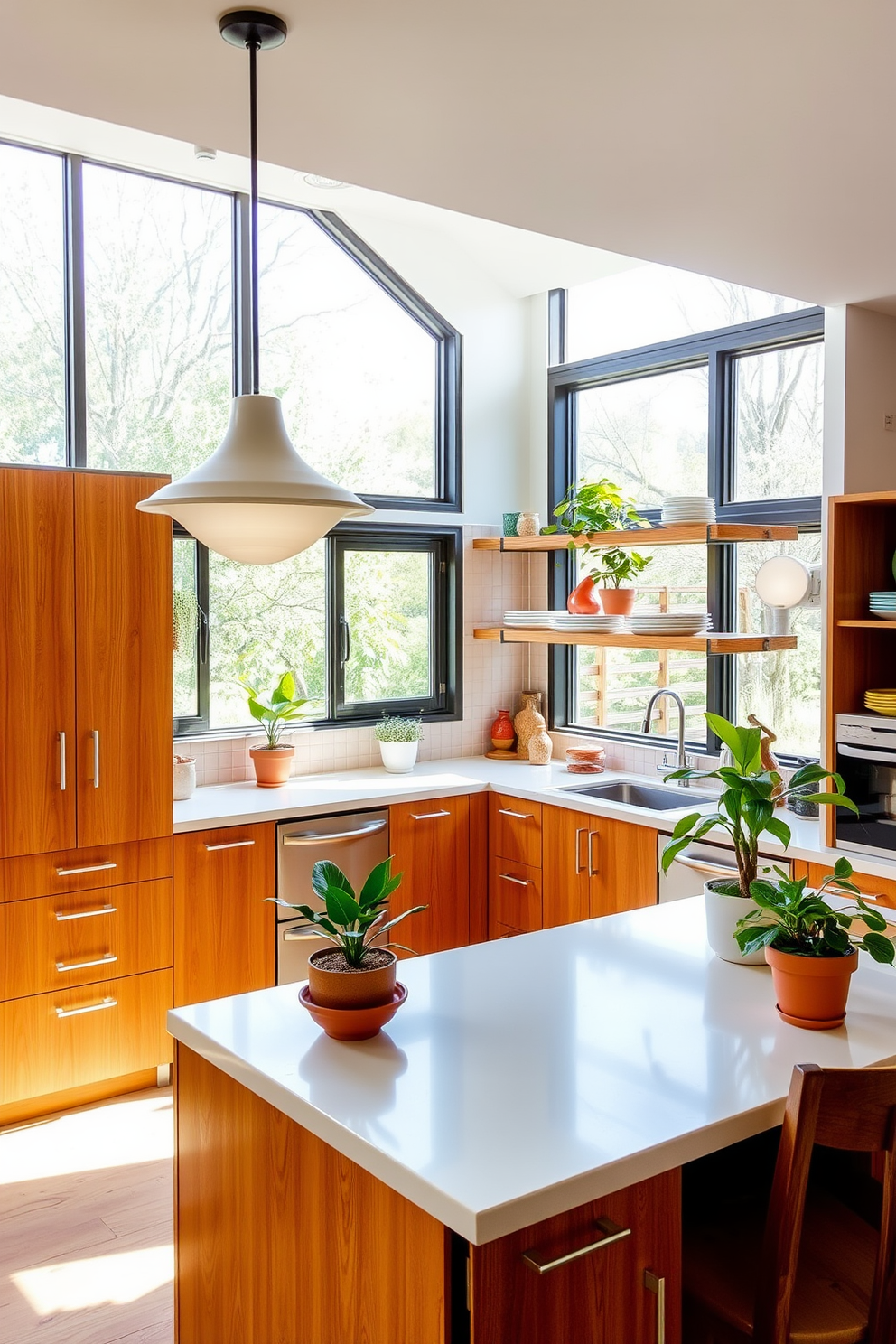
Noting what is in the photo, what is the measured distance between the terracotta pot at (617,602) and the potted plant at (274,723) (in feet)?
4.12

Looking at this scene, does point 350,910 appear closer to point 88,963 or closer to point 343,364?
point 88,963

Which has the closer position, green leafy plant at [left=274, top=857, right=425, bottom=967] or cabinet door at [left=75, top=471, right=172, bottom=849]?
green leafy plant at [left=274, top=857, right=425, bottom=967]

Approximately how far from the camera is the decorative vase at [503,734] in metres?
5.25

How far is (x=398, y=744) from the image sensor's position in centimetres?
473

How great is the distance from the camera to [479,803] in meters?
4.57

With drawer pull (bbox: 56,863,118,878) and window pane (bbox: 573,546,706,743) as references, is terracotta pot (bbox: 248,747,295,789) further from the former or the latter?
window pane (bbox: 573,546,706,743)

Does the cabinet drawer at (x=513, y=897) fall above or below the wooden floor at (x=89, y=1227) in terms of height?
above

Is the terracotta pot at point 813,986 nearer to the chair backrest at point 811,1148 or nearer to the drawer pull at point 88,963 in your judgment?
the chair backrest at point 811,1148

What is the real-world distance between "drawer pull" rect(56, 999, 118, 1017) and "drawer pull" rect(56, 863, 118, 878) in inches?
16.6

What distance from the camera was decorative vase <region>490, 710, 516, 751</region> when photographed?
207 inches

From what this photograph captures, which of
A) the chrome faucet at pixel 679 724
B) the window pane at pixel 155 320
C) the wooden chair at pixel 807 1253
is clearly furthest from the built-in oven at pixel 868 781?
the window pane at pixel 155 320

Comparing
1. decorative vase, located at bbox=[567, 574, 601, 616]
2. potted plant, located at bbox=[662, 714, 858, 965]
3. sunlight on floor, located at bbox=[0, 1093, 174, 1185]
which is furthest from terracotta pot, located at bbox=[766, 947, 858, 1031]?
decorative vase, located at bbox=[567, 574, 601, 616]

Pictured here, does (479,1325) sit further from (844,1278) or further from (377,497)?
(377,497)

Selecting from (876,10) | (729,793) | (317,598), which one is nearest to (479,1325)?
(729,793)
